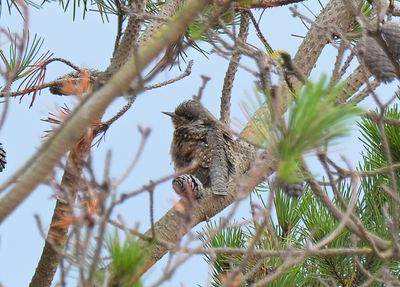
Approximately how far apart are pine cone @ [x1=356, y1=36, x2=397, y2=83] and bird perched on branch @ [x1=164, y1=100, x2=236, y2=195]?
3.10ft

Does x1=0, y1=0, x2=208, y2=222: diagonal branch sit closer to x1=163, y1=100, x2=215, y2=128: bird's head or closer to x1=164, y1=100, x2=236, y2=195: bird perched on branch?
x1=164, y1=100, x2=236, y2=195: bird perched on branch

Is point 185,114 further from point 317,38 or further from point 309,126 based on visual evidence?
point 309,126

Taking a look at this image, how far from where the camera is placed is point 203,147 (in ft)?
9.46

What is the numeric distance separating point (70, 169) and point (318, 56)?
1648 millimetres

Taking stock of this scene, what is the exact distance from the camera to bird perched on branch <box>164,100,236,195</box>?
2686 millimetres

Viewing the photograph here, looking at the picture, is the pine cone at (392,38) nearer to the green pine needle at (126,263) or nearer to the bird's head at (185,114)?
the green pine needle at (126,263)

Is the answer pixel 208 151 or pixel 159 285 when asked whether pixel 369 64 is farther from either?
pixel 208 151

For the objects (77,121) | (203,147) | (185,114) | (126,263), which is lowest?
(126,263)

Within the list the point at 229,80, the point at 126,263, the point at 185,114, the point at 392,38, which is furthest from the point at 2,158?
the point at 126,263

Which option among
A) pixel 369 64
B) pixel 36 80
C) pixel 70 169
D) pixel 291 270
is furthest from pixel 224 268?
pixel 70 169

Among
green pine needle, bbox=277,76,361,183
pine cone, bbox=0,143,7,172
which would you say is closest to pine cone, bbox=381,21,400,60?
green pine needle, bbox=277,76,361,183

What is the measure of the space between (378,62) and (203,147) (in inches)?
52.0

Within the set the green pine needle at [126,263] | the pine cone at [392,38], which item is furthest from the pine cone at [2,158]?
the green pine needle at [126,263]

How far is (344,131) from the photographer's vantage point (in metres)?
1.05
